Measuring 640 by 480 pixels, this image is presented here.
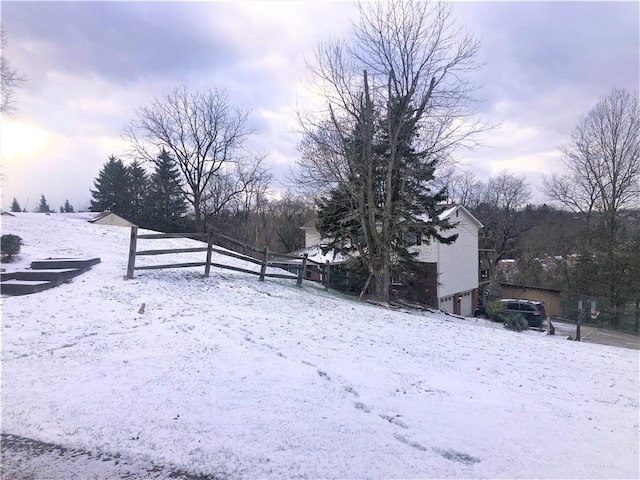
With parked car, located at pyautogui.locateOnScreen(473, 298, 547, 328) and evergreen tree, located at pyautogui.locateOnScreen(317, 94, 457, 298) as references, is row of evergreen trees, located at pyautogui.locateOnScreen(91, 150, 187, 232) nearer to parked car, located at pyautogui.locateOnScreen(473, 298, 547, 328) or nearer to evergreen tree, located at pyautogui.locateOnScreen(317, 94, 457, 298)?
evergreen tree, located at pyautogui.locateOnScreen(317, 94, 457, 298)

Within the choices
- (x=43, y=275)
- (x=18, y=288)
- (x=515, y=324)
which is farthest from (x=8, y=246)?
(x=515, y=324)

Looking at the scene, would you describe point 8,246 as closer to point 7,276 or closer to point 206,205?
point 7,276

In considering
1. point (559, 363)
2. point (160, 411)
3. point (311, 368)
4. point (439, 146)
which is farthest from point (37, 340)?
point (439, 146)

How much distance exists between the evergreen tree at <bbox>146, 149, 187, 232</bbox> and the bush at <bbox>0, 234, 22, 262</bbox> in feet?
112

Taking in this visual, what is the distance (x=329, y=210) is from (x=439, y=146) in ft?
20.3

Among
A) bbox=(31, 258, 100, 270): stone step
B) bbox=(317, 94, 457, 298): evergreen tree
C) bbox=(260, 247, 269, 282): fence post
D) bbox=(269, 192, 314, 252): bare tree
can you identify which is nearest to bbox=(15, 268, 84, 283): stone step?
bbox=(31, 258, 100, 270): stone step

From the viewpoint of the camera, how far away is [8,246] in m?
10.0

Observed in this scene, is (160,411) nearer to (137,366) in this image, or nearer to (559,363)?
(137,366)

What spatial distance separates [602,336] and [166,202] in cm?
4015

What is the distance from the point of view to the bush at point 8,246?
9.93 m

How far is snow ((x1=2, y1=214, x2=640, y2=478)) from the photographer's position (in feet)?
11.9

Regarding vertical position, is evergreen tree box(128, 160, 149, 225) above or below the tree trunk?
above

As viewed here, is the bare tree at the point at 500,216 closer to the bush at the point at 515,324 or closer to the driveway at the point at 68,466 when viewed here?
the bush at the point at 515,324

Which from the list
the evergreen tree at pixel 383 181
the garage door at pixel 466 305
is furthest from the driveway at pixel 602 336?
the evergreen tree at pixel 383 181
